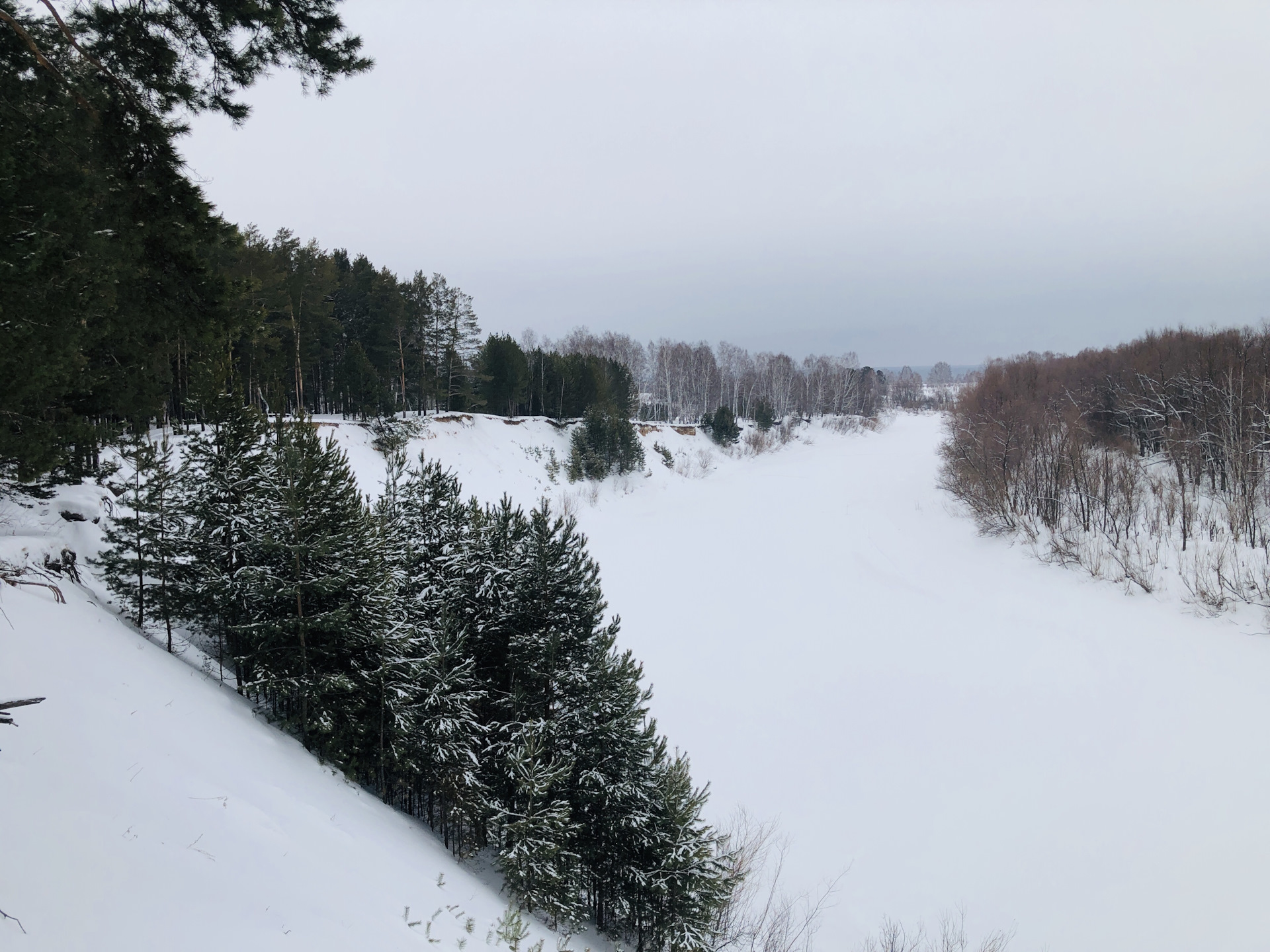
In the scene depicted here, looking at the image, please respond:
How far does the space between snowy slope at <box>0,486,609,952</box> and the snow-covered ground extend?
0.03 metres

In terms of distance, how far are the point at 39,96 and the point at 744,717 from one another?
1750 cm

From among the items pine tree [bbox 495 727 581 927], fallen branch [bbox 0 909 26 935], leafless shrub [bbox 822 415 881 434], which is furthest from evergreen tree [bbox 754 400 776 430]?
fallen branch [bbox 0 909 26 935]

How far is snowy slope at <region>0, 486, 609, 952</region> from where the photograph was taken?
395 centimetres

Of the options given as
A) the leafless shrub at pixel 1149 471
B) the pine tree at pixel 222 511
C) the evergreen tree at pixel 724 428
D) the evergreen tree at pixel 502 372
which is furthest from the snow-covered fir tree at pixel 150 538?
the evergreen tree at pixel 724 428

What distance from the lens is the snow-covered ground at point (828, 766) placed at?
478 centimetres

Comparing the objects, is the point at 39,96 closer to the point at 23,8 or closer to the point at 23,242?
the point at 23,8

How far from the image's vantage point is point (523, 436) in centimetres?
4444

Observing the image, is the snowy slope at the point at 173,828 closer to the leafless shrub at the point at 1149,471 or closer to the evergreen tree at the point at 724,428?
the leafless shrub at the point at 1149,471

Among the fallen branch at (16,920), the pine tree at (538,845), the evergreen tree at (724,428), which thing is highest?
the evergreen tree at (724,428)

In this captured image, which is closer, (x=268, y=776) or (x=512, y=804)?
(x=268, y=776)

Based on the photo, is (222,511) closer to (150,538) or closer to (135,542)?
(150,538)

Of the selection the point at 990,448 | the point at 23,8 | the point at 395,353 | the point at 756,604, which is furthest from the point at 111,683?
the point at 990,448

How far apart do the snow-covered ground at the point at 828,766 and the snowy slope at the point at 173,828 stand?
0.10 feet

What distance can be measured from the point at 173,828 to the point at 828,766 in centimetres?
1353
